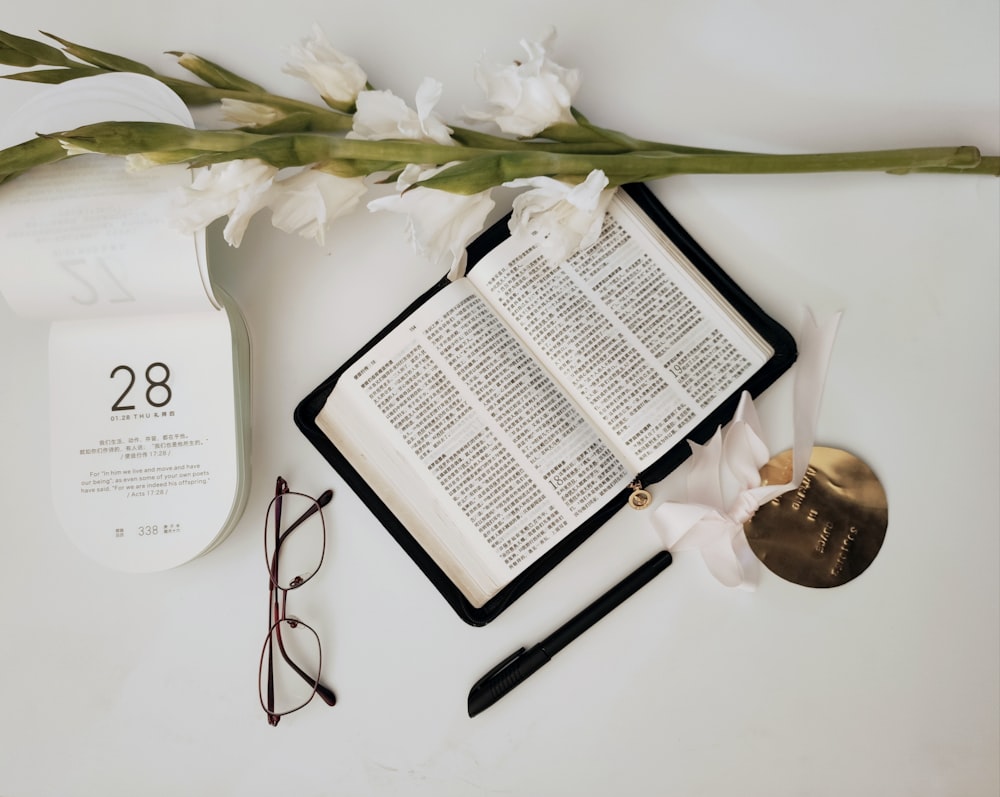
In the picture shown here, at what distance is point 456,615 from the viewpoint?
735 mm

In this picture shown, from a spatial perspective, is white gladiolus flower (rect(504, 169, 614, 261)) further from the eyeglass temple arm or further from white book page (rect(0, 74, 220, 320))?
the eyeglass temple arm

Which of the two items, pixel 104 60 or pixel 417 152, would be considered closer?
pixel 417 152

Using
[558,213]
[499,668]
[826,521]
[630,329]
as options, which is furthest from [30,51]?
[826,521]

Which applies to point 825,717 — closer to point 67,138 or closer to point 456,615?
point 456,615

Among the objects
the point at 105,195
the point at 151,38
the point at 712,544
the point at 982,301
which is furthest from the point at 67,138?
the point at 982,301

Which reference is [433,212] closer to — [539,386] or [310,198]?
[310,198]

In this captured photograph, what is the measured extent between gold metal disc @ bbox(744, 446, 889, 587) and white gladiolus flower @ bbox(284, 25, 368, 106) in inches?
20.0

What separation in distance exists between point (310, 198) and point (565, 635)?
0.45 m

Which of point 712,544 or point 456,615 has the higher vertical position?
point 712,544

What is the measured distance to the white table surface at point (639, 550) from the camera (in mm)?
709

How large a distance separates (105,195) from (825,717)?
32.2 inches

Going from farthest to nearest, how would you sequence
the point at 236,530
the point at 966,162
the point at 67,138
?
the point at 236,530
the point at 966,162
the point at 67,138

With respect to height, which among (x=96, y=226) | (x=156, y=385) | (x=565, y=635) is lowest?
(x=565, y=635)

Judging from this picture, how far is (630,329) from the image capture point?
2.26 feet
